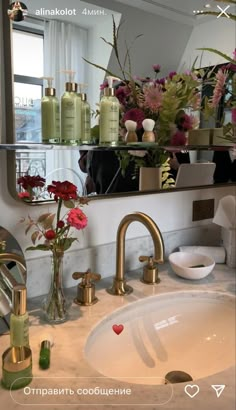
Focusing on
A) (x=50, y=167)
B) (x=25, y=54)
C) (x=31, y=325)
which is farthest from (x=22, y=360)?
(x=25, y=54)

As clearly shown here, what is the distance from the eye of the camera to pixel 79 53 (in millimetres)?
983

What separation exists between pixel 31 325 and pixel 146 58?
0.90 m

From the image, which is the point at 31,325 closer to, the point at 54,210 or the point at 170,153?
the point at 54,210

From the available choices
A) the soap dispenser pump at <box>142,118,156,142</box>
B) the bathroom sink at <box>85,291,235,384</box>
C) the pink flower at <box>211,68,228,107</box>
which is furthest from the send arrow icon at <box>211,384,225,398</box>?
the pink flower at <box>211,68,228,107</box>

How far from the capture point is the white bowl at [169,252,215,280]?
107 centimetres

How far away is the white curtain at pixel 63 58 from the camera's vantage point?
36.6 inches

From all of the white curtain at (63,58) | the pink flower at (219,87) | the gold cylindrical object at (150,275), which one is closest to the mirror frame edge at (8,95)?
the white curtain at (63,58)

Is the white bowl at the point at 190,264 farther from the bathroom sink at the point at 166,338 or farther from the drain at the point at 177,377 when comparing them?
the drain at the point at 177,377

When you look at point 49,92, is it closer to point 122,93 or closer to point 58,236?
point 122,93

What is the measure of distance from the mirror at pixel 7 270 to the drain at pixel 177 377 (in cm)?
42

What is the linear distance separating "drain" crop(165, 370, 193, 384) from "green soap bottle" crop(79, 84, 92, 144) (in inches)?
26.2

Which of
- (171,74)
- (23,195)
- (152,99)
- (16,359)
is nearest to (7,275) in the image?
(16,359)

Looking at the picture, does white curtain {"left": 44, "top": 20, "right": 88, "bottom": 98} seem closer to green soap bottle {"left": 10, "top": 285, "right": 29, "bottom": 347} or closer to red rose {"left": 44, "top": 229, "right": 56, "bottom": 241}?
red rose {"left": 44, "top": 229, "right": 56, "bottom": 241}

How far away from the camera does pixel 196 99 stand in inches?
46.6
